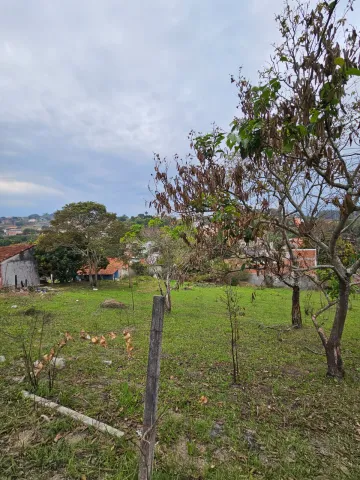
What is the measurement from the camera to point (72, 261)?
79.3 ft

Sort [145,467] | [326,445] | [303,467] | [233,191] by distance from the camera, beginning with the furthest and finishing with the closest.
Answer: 1. [233,191]
2. [326,445]
3. [303,467]
4. [145,467]

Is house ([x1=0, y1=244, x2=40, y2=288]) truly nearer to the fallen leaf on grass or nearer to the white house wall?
the white house wall

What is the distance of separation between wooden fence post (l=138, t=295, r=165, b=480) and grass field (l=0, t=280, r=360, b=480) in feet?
0.90

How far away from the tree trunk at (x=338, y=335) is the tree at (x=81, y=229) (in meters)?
18.7

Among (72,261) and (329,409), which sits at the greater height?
(72,261)

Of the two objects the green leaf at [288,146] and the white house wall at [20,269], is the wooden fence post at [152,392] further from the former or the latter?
the white house wall at [20,269]

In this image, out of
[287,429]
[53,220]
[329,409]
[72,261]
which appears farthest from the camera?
[72,261]

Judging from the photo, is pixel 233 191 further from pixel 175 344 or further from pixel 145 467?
pixel 175 344

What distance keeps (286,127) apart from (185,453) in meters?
3.20

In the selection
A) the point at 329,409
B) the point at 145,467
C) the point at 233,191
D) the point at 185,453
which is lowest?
the point at 329,409

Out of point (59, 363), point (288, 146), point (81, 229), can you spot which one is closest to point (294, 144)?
point (288, 146)

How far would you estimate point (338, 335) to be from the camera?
4555mm

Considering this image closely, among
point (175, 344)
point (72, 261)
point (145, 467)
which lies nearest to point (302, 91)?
point (145, 467)

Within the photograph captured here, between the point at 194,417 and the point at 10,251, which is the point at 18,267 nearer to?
the point at 10,251
